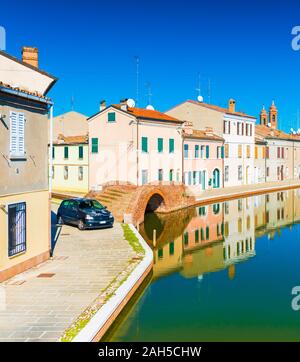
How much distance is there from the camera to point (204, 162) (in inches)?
2037

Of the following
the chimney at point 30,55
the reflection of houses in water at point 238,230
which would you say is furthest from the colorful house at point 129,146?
the chimney at point 30,55

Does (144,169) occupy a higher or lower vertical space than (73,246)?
higher

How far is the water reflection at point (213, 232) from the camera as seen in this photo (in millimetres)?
22094

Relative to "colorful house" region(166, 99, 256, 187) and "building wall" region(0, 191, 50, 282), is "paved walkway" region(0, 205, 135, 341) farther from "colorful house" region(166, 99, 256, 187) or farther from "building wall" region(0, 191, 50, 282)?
"colorful house" region(166, 99, 256, 187)

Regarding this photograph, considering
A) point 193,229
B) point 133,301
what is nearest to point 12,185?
point 133,301

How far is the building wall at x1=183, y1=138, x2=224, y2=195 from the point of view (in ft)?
158

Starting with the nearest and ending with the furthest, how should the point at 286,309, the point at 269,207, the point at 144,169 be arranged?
the point at 286,309 < the point at 144,169 < the point at 269,207

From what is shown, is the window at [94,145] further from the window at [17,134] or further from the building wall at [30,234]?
the window at [17,134]

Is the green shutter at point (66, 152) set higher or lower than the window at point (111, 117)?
lower

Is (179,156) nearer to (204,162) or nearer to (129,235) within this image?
(204,162)

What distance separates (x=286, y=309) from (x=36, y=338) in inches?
348

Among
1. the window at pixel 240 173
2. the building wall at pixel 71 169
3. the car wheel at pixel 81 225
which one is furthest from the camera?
the window at pixel 240 173

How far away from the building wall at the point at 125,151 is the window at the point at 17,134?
23.4m

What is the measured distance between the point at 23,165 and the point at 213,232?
1845 cm
